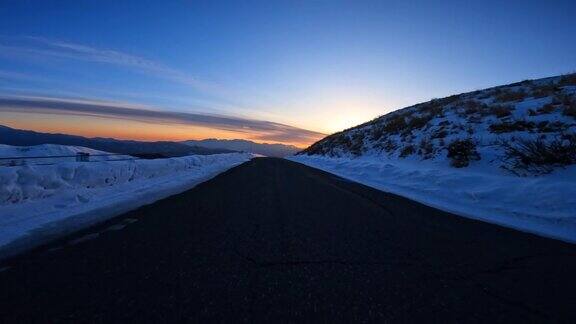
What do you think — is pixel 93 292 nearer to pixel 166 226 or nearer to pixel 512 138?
pixel 166 226

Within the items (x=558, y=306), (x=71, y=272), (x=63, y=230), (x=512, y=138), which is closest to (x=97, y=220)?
(x=63, y=230)

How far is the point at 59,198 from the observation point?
755 centimetres

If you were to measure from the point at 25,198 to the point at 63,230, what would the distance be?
2.82 metres

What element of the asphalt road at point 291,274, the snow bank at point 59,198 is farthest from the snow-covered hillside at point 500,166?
the snow bank at point 59,198

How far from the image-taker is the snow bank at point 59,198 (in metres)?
5.04

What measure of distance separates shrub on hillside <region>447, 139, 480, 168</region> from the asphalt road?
7.45 metres

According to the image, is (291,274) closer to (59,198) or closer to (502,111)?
(59,198)

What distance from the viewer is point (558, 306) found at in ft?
9.31

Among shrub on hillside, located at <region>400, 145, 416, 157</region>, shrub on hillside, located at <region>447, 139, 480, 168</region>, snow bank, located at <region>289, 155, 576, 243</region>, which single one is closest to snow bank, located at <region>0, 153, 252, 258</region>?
snow bank, located at <region>289, 155, 576, 243</region>

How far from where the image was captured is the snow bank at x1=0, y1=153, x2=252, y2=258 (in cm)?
504

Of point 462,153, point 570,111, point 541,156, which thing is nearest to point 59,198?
point 541,156

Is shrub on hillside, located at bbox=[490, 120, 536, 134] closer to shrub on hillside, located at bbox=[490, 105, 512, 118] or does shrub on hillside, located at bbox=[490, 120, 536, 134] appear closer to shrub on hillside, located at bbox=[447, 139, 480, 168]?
shrub on hillside, located at bbox=[447, 139, 480, 168]

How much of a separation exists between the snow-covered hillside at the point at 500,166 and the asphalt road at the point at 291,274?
1.67 meters

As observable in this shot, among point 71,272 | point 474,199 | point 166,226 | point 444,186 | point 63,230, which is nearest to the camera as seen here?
point 71,272
